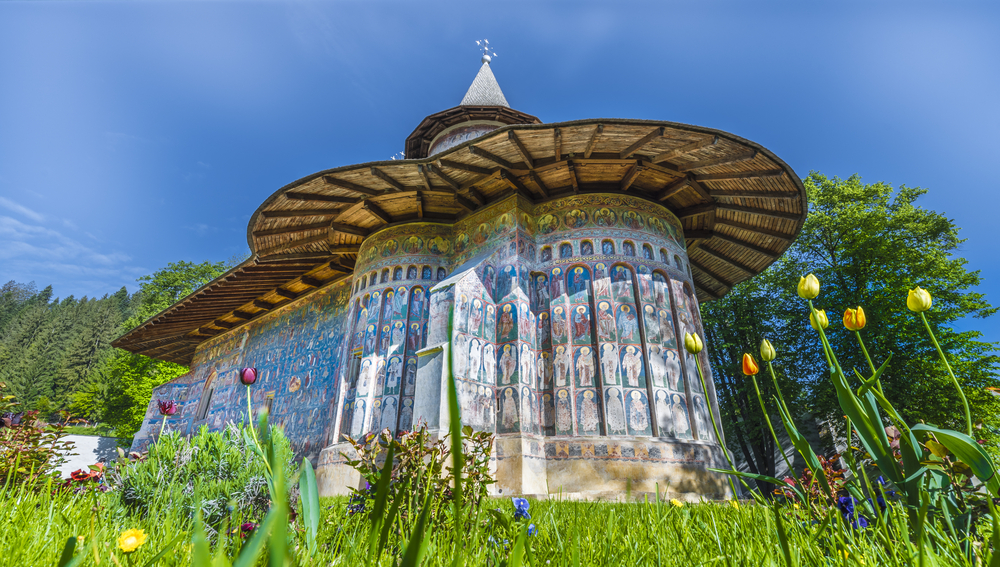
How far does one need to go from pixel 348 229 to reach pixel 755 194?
26.2 ft

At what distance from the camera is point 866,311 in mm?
12922

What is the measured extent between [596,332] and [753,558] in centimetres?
664

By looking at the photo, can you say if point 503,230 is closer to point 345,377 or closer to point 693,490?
point 345,377

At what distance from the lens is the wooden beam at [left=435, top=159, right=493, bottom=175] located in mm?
8406

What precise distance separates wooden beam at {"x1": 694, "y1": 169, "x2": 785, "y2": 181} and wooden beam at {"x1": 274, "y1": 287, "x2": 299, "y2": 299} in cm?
1098

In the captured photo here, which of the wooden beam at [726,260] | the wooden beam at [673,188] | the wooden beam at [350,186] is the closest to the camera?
the wooden beam at [350,186]

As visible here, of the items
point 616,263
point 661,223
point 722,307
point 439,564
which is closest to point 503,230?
point 616,263

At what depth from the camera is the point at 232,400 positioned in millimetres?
14906

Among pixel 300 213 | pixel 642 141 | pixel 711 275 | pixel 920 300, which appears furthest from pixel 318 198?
pixel 711 275

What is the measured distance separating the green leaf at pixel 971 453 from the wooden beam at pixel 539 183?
7.84 meters

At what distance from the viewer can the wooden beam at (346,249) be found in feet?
37.1

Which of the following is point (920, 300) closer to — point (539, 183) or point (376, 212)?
point (539, 183)

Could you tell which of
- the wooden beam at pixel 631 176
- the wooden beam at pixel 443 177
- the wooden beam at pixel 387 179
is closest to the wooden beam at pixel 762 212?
the wooden beam at pixel 631 176

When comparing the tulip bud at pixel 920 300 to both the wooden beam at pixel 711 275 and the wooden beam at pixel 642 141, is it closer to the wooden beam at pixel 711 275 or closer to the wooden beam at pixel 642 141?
the wooden beam at pixel 642 141
